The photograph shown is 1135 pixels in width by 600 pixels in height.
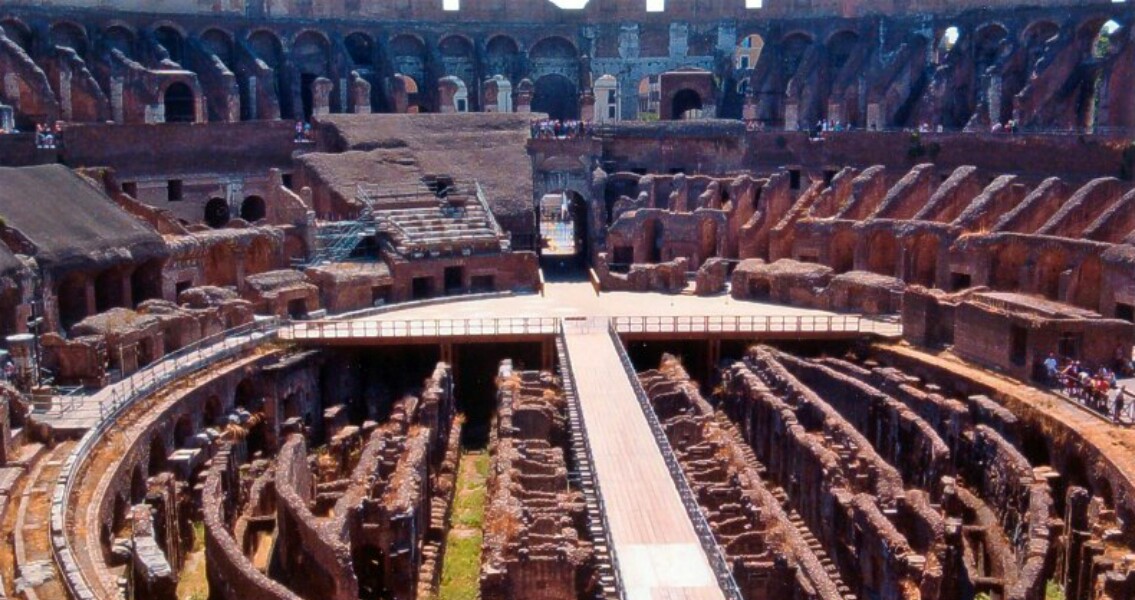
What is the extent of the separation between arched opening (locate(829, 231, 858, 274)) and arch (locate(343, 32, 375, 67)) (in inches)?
1007

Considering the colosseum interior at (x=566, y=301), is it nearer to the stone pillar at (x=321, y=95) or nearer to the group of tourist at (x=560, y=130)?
the stone pillar at (x=321, y=95)

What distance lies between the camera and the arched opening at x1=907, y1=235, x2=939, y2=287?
140 feet

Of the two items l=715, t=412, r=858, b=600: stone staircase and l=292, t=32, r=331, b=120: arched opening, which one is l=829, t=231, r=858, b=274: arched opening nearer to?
l=715, t=412, r=858, b=600: stone staircase

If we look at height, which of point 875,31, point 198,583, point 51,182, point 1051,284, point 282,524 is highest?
point 875,31

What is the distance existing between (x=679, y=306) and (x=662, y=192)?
9.48 m

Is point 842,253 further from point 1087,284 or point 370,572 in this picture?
point 370,572

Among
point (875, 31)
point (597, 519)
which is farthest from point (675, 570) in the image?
point (875, 31)

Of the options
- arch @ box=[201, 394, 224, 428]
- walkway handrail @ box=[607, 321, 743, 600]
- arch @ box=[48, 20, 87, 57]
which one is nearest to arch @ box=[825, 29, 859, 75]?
walkway handrail @ box=[607, 321, 743, 600]

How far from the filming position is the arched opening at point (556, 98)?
62594 mm

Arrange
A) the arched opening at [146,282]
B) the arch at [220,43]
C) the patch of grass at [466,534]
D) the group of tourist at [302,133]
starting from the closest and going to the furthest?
the patch of grass at [466,534] < the arched opening at [146,282] < the group of tourist at [302,133] < the arch at [220,43]

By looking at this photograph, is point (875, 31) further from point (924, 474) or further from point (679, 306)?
point (924, 474)

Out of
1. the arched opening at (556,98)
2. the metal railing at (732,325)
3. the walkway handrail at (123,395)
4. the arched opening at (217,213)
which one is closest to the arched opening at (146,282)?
the walkway handrail at (123,395)

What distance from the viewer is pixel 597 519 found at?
2283 cm

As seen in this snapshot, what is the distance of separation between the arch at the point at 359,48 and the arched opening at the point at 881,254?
27034 millimetres
